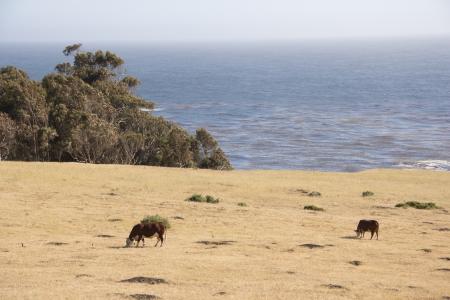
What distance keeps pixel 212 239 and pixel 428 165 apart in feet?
175

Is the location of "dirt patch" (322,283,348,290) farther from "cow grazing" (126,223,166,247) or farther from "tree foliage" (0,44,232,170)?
"tree foliage" (0,44,232,170)

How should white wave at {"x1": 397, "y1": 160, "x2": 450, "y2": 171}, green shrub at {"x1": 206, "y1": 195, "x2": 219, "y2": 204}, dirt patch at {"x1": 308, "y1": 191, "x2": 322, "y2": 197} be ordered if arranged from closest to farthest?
green shrub at {"x1": 206, "y1": 195, "x2": 219, "y2": 204}
dirt patch at {"x1": 308, "y1": 191, "x2": 322, "y2": 197}
white wave at {"x1": 397, "y1": 160, "x2": 450, "y2": 171}

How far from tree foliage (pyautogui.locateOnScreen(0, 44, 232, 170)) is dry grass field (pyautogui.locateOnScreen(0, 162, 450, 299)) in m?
8.53

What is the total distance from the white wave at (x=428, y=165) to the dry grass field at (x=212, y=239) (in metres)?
27.4

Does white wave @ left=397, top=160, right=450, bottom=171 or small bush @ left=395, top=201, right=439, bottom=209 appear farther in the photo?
white wave @ left=397, top=160, right=450, bottom=171

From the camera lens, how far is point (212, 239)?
77.9ft

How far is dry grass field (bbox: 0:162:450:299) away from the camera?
16672mm

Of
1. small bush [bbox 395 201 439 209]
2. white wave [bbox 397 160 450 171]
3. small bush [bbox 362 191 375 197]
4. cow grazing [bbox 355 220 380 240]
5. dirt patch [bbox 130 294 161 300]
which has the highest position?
dirt patch [bbox 130 294 161 300]

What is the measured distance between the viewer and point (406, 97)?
486ft

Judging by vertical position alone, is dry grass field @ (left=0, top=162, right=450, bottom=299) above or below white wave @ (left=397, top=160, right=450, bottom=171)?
above

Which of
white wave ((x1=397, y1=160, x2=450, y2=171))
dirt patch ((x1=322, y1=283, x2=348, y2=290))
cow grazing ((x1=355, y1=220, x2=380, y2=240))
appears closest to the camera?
dirt patch ((x1=322, y1=283, x2=348, y2=290))

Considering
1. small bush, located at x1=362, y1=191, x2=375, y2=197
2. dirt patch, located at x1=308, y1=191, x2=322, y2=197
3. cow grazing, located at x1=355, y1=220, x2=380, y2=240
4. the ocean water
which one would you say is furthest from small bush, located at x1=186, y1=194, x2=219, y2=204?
the ocean water

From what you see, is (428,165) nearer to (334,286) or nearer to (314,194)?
(314,194)

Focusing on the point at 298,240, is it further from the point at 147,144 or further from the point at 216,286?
the point at 147,144
